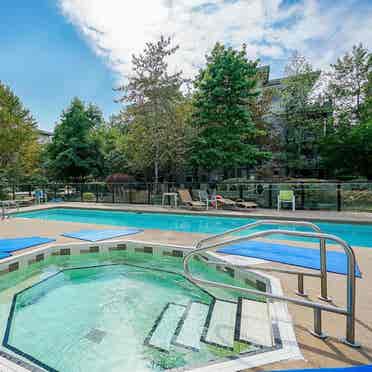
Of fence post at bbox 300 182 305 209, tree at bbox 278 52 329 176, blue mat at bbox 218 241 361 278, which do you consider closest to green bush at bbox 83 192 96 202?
fence post at bbox 300 182 305 209

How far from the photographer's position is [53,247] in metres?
5.07

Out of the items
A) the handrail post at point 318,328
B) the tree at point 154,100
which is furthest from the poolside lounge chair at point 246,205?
the handrail post at point 318,328

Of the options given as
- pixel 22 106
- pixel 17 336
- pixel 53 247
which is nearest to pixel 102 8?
pixel 53 247

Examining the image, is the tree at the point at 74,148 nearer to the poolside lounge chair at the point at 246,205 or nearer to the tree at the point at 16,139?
the tree at the point at 16,139

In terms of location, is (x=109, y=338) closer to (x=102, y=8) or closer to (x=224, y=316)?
(x=224, y=316)

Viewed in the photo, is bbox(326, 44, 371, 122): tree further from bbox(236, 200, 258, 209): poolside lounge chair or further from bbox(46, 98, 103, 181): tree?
bbox(46, 98, 103, 181): tree

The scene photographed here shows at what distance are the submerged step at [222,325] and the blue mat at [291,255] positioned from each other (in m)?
1.52

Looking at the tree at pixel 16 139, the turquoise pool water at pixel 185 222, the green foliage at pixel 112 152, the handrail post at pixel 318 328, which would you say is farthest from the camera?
the tree at pixel 16 139

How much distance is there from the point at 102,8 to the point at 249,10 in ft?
15.9

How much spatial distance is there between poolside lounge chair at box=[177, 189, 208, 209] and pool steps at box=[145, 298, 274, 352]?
766cm

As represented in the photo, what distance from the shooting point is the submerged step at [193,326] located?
2.53m

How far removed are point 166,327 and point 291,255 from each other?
273 centimetres

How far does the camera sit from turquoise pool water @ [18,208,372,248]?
24.3 ft

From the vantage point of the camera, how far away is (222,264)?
2.98 meters
